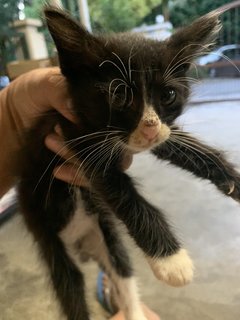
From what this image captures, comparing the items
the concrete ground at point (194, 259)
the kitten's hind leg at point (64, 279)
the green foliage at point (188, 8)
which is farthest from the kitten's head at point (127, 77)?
the green foliage at point (188, 8)

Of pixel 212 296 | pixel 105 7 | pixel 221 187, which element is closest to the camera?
pixel 221 187

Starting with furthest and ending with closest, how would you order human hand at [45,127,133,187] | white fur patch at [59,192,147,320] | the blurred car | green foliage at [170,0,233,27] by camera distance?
1. the blurred car
2. green foliage at [170,0,233,27]
3. white fur patch at [59,192,147,320]
4. human hand at [45,127,133,187]

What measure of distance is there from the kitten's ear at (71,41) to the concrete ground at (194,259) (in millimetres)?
326

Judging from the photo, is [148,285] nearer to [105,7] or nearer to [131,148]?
[131,148]

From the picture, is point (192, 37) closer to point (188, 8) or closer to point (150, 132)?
point (150, 132)

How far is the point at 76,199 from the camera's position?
1.03m

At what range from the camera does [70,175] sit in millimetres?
939

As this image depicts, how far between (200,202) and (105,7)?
1854mm

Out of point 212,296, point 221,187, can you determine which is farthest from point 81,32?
point 212,296

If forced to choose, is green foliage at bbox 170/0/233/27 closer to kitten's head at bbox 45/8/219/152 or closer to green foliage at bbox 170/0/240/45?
→ green foliage at bbox 170/0/240/45

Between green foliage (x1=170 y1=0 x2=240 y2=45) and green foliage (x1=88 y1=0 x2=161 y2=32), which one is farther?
green foliage (x1=170 y1=0 x2=240 y2=45)

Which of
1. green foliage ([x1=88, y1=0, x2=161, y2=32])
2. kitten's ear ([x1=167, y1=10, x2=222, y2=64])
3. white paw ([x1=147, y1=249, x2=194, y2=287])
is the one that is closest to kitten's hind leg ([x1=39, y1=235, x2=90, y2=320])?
white paw ([x1=147, y1=249, x2=194, y2=287])

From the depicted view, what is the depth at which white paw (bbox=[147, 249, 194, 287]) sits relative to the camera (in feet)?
2.57

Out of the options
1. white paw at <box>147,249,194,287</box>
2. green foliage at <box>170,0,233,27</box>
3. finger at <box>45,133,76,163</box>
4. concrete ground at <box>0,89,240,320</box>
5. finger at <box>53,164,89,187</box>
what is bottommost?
concrete ground at <box>0,89,240,320</box>
